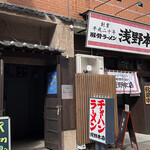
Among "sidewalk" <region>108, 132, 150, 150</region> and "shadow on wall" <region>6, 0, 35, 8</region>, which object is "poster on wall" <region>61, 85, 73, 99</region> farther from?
"shadow on wall" <region>6, 0, 35, 8</region>

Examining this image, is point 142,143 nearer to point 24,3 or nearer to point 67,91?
point 67,91

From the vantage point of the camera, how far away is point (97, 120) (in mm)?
5988

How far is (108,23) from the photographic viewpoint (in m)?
8.36

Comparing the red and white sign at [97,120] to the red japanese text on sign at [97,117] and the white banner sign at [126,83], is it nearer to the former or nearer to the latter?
the red japanese text on sign at [97,117]

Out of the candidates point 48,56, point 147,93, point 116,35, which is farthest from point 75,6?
point 147,93

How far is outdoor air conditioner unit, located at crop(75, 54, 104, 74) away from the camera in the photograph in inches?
301

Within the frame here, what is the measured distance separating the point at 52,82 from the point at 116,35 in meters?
3.61

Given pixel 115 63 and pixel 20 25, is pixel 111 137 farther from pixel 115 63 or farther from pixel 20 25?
pixel 115 63

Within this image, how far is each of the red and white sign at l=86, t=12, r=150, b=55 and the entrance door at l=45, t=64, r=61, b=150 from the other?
1926mm

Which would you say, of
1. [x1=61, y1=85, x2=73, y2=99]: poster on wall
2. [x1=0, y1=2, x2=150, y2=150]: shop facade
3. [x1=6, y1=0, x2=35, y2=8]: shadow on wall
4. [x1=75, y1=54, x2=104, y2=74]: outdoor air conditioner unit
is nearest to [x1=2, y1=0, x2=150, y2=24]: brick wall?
[x1=6, y1=0, x2=35, y2=8]: shadow on wall

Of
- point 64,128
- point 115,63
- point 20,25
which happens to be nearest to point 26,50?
point 20,25

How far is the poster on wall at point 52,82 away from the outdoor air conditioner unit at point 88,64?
102 centimetres

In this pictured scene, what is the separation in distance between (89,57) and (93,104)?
2476 millimetres

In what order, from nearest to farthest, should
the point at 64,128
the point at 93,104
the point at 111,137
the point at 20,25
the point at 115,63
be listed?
the point at 111,137, the point at 93,104, the point at 64,128, the point at 20,25, the point at 115,63
